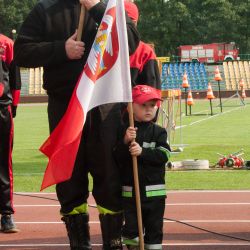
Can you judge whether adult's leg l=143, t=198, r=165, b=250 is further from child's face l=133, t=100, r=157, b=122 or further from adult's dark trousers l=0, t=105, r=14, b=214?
adult's dark trousers l=0, t=105, r=14, b=214

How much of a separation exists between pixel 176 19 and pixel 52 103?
7514 cm

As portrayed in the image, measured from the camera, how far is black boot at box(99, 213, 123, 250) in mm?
6383

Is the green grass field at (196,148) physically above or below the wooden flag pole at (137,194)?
below

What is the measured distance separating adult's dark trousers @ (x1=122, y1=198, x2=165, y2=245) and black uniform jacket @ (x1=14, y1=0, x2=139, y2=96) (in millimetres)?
956

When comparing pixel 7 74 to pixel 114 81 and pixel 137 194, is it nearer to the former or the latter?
pixel 114 81

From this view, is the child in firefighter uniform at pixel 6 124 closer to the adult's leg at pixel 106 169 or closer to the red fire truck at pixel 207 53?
the adult's leg at pixel 106 169

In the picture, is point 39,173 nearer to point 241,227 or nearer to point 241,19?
point 241,227

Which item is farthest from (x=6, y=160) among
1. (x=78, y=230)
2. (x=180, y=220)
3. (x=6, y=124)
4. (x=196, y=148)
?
(x=196, y=148)

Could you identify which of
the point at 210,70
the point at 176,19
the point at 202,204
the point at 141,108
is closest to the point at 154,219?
the point at 141,108

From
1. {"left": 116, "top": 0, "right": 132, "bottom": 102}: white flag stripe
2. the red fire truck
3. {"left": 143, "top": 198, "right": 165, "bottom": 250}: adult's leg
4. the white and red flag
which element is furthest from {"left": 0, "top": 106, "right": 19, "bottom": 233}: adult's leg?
the red fire truck

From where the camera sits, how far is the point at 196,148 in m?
18.2

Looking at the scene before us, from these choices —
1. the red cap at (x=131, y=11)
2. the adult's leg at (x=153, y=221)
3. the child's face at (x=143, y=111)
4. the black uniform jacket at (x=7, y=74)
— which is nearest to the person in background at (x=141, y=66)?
the red cap at (x=131, y=11)

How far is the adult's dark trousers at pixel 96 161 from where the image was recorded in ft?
20.7

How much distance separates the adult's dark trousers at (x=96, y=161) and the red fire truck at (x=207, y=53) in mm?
65621
